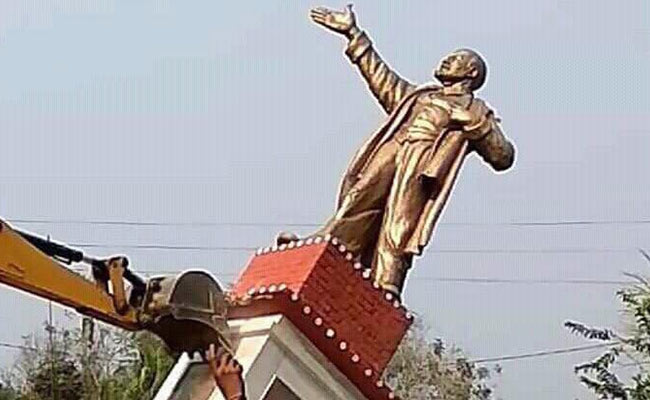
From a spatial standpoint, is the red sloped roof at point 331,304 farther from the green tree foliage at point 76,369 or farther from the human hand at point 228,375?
the green tree foliage at point 76,369

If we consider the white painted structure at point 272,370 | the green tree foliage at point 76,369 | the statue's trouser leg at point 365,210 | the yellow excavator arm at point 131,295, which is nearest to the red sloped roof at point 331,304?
the white painted structure at point 272,370

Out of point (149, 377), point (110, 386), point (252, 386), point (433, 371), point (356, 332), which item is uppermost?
point (433, 371)

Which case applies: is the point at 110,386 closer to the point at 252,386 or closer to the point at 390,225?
the point at 390,225

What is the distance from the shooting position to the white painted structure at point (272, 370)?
4.69 meters

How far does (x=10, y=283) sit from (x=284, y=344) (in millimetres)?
974

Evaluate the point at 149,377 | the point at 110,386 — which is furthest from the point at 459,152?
the point at 110,386

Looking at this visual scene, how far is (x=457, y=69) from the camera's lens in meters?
6.65

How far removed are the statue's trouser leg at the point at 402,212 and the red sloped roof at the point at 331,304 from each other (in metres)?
0.63

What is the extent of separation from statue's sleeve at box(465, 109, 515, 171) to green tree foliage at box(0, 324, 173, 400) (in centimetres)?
1184

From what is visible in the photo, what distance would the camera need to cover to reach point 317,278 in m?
5.07

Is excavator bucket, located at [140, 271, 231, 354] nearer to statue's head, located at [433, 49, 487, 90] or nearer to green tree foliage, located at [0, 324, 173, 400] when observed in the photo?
statue's head, located at [433, 49, 487, 90]

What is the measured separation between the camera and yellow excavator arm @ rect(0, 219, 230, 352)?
4.17 m

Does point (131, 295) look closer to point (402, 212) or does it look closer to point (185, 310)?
point (185, 310)

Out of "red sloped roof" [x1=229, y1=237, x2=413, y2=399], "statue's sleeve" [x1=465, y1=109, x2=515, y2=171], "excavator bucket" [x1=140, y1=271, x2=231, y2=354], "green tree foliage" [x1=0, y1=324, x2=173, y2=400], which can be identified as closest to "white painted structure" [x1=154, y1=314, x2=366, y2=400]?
"red sloped roof" [x1=229, y1=237, x2=413, y2=399]
